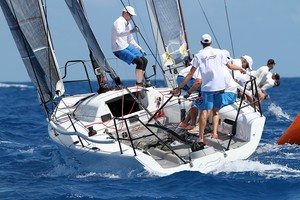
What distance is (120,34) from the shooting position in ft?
36.3

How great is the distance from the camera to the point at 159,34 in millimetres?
13227

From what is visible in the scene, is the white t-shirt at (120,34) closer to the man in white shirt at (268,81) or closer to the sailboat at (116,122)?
the sailboat at (116,122)

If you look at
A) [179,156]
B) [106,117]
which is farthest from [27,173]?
[179,156]

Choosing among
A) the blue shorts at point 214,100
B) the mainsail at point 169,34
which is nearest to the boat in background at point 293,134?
the blue shorts at point 214,100

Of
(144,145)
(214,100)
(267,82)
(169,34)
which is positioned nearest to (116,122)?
(144,145)

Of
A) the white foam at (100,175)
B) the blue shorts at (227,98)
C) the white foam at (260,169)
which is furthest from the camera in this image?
the blue shorts at (227,98)

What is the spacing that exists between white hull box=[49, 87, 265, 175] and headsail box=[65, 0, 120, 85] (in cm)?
65

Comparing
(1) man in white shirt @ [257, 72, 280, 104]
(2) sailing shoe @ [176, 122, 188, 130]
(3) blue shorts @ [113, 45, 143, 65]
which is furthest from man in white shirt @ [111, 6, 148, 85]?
(1) man in white shirt @ [257, 72, 280, 104]

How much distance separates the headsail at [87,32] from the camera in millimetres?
9867

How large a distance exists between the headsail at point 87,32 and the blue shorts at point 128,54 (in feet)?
3.77

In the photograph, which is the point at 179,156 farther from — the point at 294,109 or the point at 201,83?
the point at 294,109

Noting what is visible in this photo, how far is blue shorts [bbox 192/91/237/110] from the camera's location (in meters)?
9.23

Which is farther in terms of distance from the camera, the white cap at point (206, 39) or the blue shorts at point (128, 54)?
the blue shorts at point (128, 54)

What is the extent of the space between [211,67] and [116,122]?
206cm
